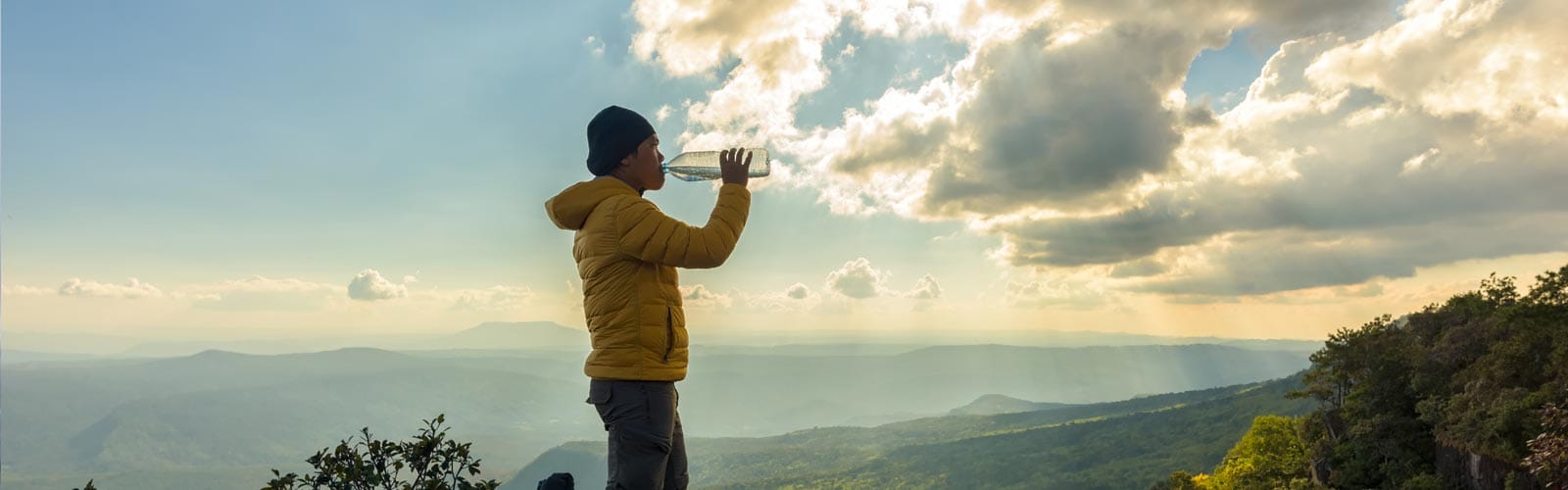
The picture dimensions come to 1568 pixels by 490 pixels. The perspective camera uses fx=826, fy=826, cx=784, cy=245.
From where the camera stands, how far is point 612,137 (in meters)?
4.97

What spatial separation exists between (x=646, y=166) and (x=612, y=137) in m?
0.26

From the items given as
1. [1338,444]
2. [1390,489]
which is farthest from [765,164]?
[1338,444]

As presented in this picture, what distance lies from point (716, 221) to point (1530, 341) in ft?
122

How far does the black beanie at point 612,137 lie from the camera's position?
4.96 m

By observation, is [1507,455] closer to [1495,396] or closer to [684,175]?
[1495,396]

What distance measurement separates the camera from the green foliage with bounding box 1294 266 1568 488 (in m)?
27.9

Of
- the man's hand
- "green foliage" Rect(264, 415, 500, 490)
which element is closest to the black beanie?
the man's hand

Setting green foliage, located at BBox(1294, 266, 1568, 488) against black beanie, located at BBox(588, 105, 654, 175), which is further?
green foliage, located at BBox(1294, 266, 1568, 488)

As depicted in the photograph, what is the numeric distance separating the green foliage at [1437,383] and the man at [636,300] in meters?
29.2

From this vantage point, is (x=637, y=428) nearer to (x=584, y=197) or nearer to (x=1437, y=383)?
(x=584, y=197)

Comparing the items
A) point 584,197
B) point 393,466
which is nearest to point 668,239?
point 584,197

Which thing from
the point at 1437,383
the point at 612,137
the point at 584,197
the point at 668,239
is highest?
the point at 612,137

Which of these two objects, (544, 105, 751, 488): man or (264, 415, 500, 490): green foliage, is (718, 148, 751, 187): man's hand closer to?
(544, 105, 751, 488): man

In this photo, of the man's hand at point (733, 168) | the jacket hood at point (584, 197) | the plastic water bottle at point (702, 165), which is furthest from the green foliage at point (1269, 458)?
the jacket hood at point (584, 197)
